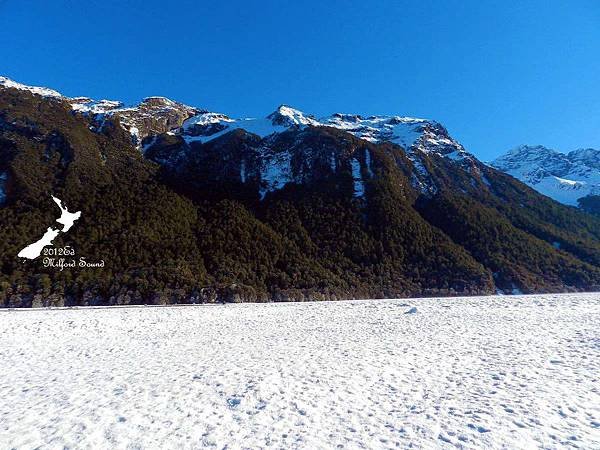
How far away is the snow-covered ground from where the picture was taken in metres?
7.82

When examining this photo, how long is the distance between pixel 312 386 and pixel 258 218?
94708 mm

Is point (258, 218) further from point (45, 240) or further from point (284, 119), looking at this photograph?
point (284, 119)

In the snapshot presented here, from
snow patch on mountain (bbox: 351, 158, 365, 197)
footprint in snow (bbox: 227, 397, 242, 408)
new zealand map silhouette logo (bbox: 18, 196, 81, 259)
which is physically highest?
snow patch on mountain (bbox: 351, 158, 365, 197)

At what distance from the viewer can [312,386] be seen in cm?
1082

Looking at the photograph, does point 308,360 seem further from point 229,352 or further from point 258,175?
point 258,175

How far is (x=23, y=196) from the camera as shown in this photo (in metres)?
84.0

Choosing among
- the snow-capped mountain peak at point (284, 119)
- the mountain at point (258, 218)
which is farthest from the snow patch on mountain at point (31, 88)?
the snow-capped mountain peak at point (284, 119)

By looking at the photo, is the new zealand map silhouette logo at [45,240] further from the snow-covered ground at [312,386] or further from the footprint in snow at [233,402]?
the footprint in snow at [233,402]

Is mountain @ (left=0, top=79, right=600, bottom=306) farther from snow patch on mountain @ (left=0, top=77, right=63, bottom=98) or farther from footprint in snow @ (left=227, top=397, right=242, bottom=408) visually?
footprint in snow @ (left=227, top=397, right=242, bottom=408)

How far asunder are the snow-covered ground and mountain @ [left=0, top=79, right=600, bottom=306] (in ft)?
154

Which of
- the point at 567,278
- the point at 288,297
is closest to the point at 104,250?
the point at 288,297

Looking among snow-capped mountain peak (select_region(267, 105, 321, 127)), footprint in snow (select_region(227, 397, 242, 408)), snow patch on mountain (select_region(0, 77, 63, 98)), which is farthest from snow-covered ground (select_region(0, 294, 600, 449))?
snow patch on mountain (select_region(0, 77, 63, 98))

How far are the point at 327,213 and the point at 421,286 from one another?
3541cm

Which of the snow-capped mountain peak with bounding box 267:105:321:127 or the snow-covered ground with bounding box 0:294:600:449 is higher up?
the snow-capped mountain peak with bounding box 267:105:321:127
